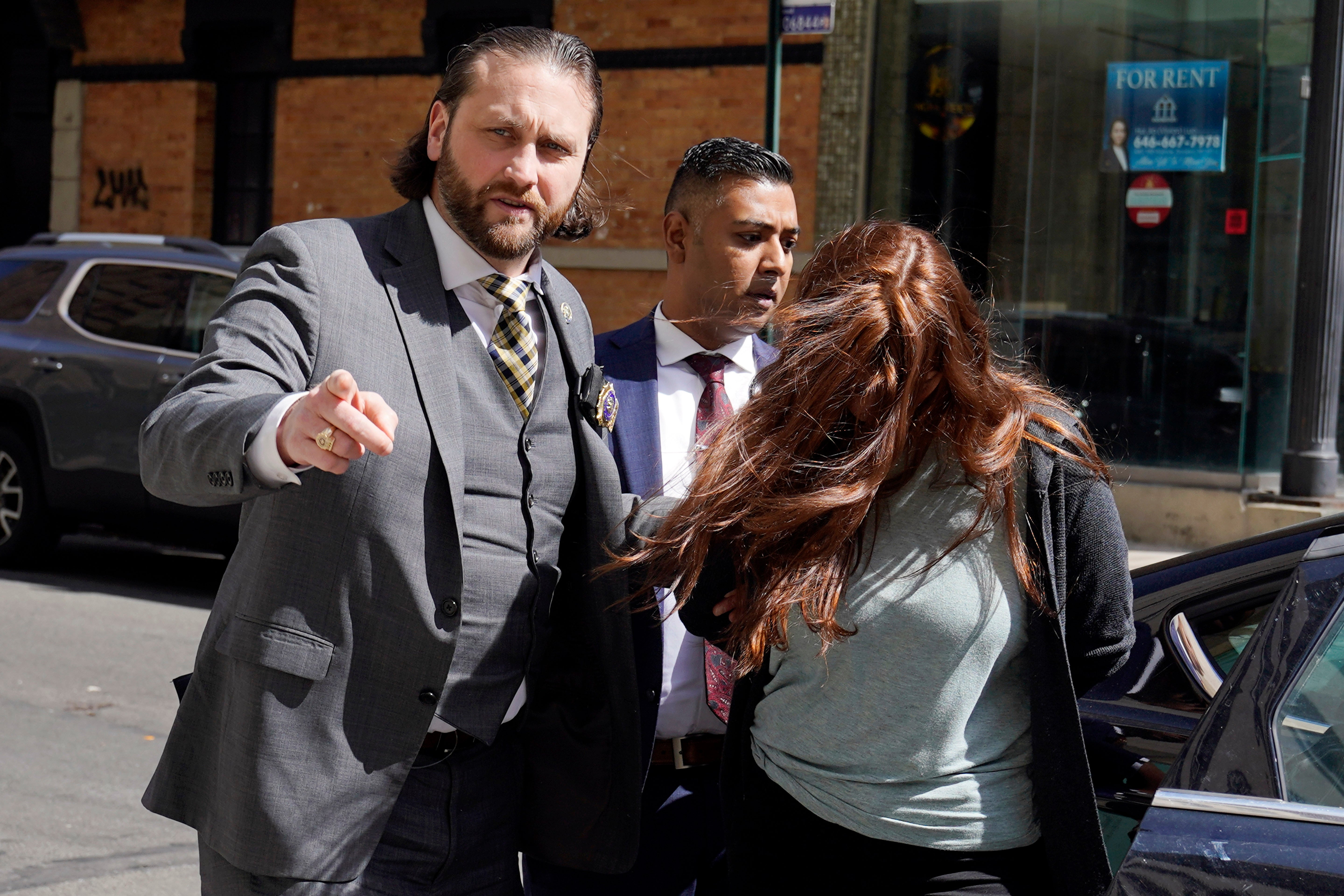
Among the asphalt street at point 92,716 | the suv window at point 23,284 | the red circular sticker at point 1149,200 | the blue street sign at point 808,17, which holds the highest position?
the blue street sign at point 808,17

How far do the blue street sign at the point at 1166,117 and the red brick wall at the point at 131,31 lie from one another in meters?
9.18

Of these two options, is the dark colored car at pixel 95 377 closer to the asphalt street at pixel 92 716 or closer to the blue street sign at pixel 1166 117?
the asphalt street at pixel 92 716

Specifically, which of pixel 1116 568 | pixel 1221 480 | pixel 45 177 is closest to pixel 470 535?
pixel 1116 568

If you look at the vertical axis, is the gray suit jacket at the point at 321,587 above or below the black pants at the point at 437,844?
above

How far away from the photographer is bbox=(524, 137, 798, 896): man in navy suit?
270 cm

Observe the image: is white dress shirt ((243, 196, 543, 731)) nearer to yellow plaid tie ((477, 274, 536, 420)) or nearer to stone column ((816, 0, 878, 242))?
yellow plaid tie ((477, 274, 536, 420))

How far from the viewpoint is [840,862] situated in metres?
2.04

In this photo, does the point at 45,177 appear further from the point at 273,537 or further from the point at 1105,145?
the point at 273,537

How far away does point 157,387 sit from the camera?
7.86m

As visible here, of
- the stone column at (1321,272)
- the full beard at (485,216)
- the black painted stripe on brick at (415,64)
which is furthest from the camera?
the black painted stripe on brick at (415,64)

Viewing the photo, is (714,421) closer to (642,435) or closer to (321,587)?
(642,435)

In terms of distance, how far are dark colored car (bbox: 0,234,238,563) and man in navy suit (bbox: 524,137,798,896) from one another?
5046 millimetres

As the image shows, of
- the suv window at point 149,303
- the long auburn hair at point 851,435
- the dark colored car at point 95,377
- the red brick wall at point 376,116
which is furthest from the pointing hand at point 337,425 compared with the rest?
the red brick wall at point 376,116

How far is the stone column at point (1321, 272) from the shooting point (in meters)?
9.19
